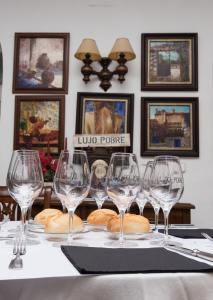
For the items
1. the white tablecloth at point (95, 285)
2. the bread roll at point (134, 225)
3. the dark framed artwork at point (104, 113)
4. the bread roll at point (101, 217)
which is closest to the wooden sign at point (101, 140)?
the dark framed artwork at point (104, 113)

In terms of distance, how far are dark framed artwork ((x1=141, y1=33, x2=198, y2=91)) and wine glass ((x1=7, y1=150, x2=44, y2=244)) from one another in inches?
73.6

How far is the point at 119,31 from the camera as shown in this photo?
262 centimetres

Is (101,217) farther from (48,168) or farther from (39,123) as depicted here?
(39,123)

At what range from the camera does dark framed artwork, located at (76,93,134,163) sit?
8.25 ft

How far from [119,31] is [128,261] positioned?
2.31 m

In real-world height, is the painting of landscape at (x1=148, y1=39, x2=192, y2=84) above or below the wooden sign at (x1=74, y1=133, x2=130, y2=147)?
above

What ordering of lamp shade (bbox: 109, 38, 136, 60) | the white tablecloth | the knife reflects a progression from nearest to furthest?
1. the white tablecloth
2. the knife
3. lamp shade (bbox: 109, 38, 136, 60)

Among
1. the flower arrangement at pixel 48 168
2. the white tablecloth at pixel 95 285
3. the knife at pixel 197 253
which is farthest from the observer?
the flower arrangement at pixel 48 168

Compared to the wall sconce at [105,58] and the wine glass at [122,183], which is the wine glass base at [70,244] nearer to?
the wine glass at [122,183]

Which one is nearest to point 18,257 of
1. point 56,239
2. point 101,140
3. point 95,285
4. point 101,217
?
point 95,285

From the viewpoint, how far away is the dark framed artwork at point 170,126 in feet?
8.18

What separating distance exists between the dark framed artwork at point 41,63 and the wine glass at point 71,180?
6.05 feet

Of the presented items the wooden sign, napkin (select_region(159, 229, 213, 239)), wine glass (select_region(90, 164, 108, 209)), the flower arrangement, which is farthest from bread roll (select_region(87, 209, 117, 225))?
the wooden sign

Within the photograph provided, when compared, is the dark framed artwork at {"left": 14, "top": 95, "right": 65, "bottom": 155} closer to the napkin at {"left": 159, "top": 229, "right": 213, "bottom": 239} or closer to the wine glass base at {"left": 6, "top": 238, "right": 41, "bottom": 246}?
the napkin at {"left": 159, "top": 229, "right": 213, "bottom": 239}
